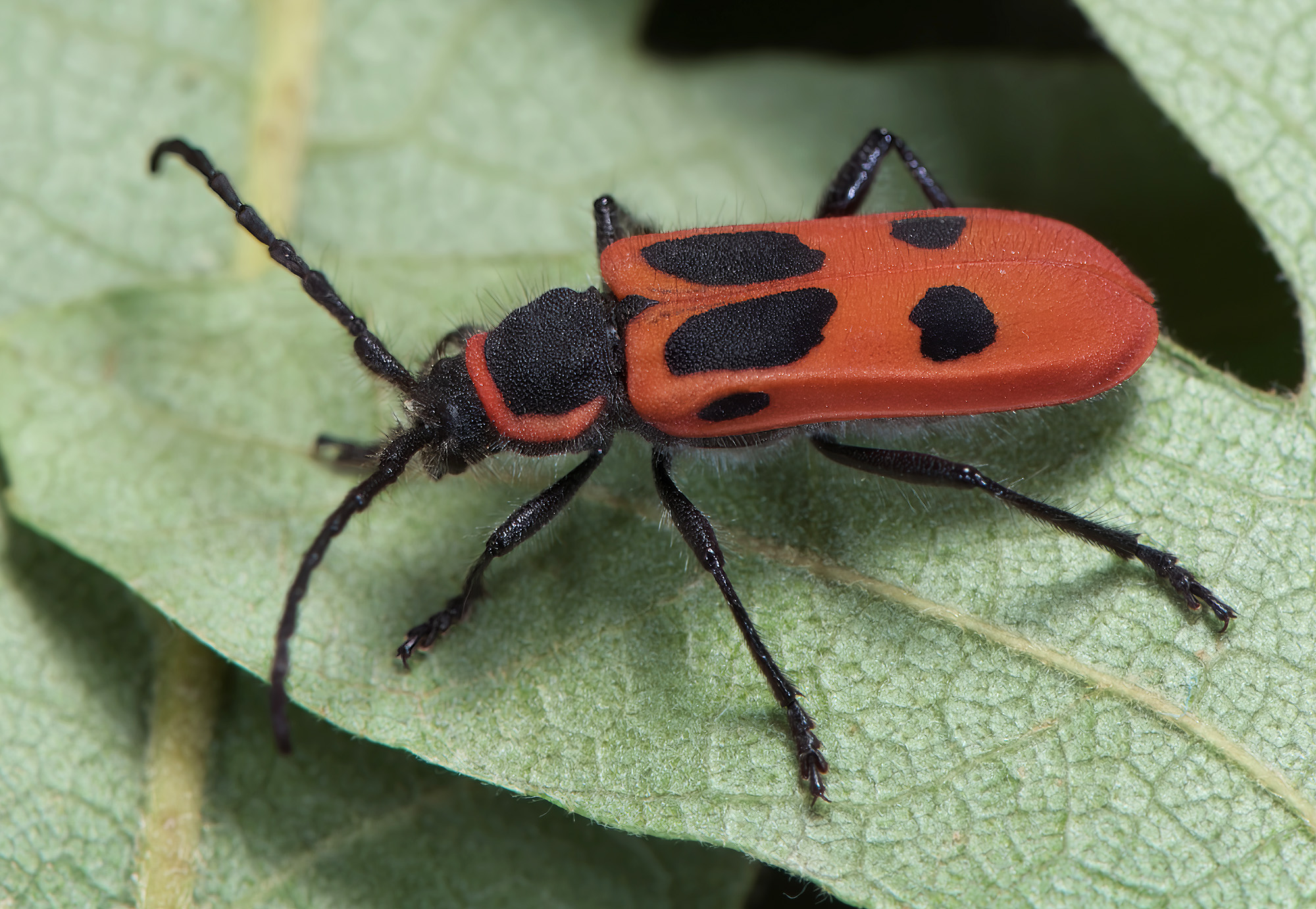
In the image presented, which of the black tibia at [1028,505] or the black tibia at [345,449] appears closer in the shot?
the black tibia at [1028,505]

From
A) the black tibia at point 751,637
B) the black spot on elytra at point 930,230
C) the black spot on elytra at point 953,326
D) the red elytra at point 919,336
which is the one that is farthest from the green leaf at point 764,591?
the black spot on elytra at point 930,230

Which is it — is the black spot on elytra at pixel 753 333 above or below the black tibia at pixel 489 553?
above

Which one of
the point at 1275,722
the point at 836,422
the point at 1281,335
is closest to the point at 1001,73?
the point at 1281,335

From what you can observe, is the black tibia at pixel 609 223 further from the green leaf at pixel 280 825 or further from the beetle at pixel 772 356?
the green leaf at pixel 280 825

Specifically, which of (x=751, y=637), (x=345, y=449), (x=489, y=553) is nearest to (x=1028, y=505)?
(x=751, y=637)

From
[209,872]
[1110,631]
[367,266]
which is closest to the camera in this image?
[1110,631]

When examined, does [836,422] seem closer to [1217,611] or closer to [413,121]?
[1217,611]

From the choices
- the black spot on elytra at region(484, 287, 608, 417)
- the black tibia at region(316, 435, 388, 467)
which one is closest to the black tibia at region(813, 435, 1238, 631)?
the black spot on elytra at region(484, 287, 608, 417)
